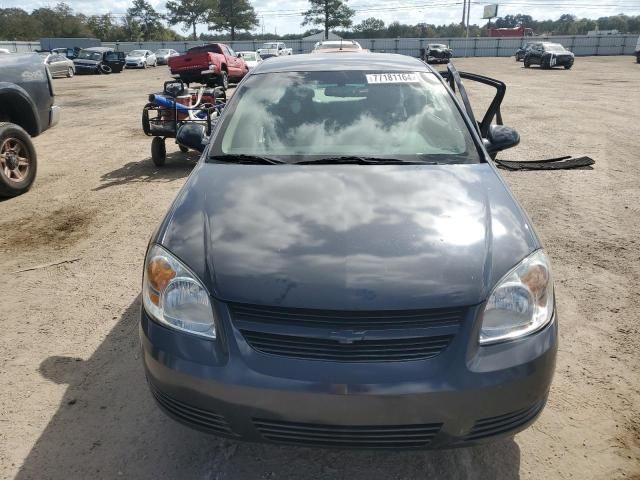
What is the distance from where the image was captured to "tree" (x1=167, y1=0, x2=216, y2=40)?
83594mm

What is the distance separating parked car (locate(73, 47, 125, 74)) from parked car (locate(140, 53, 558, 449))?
3433cm

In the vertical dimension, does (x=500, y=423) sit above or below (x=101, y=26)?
below

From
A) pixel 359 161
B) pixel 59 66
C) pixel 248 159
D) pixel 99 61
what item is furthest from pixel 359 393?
pixel 99 61

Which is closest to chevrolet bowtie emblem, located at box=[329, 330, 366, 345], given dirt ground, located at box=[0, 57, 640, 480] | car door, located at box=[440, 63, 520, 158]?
dirt ground, located at box=[0, 57, 640, 480]

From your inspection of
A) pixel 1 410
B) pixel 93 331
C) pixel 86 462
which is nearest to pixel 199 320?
pixel 86 462

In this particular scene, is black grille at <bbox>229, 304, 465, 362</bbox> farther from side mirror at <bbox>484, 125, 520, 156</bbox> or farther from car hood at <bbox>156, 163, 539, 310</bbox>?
side mirror at <bbox>484, 125, 520, 156</bbox>

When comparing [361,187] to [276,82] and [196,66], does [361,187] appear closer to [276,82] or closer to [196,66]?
[276,82]

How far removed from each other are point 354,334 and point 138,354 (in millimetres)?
1800

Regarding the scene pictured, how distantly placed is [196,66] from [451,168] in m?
15.8

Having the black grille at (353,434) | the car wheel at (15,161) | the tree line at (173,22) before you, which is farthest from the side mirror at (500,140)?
the tree line at (173,22)

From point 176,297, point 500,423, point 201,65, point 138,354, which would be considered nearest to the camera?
point 500,423

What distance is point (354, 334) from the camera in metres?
1.92

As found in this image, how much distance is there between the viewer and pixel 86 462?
7.77 feet

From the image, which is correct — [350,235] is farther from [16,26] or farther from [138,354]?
[16,26]
